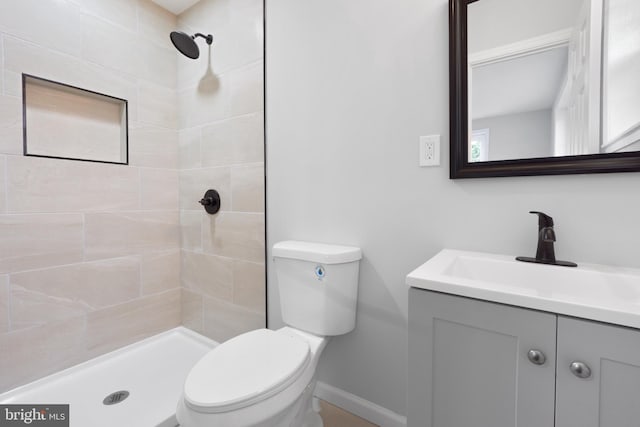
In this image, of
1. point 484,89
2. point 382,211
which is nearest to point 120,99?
point 382,211

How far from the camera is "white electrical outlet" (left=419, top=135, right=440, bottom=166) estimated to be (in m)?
1.11

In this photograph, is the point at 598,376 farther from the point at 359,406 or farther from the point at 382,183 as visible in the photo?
the point at 359,406

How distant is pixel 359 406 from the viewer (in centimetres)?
133

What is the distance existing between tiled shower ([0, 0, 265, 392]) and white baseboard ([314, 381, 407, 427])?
0.51 metres

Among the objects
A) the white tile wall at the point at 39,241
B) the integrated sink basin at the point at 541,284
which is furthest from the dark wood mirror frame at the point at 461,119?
the white tile wall at the point at 39,241

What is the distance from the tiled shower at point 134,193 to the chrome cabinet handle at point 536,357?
51.7 inches

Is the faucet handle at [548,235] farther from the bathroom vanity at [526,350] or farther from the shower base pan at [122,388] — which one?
the shower base pan at [122,388]

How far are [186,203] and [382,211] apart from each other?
1.45 m

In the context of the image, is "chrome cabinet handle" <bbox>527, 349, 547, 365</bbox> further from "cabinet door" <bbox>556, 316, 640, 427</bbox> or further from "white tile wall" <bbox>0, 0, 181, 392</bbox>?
"white tile wall" <bbox>0, 0, 181, 392</bbox>

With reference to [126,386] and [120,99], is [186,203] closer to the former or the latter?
[120,99]

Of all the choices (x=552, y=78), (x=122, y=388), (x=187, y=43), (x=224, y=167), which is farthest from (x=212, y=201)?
(x=552, y=78)

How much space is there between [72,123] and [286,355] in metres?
1.72

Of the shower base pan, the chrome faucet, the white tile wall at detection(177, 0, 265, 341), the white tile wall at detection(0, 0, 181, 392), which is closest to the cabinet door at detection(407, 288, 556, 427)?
the chrome faucet

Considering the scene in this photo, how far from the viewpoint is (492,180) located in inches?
40.0
